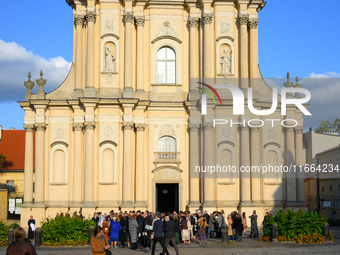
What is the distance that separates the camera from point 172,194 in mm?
35344

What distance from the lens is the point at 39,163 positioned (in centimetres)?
3281

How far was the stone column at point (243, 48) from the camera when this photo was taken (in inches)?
1328

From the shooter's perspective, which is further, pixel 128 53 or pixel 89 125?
pixel 128 53

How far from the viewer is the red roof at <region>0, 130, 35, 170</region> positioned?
165ft

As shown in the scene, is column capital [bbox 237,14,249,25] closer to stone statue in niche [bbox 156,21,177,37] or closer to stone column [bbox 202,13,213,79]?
stone column [bbox 202,13,213,79]

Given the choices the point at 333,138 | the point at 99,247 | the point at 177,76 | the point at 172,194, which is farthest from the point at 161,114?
the point at 333,138

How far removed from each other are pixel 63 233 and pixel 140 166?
35.4 feet

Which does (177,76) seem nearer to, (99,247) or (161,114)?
(161,114)

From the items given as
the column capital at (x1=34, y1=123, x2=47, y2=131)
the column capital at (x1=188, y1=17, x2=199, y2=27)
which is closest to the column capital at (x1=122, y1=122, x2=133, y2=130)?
the column capital at (x1=34, y1=123, x2=47, y2=131)

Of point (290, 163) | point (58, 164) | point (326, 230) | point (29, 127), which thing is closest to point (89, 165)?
point (58, 164)

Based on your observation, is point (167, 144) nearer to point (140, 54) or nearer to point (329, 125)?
point (140, 54)

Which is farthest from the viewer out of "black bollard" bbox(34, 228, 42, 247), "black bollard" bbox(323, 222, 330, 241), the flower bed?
"black bollard" bbox(323, 222, 330, 241)

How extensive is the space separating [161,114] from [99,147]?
4.32 metres

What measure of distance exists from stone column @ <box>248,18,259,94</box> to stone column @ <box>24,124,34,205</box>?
13767mm
